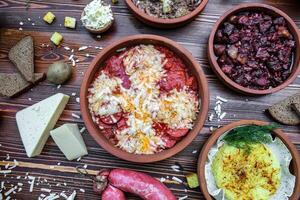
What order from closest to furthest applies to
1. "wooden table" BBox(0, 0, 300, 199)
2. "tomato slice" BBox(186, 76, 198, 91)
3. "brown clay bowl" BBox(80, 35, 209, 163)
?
"brown clay bowl" BBox(80, 35, 209, 163) < "tomato slice" BBox(186, 76, 198, 91) < "wooden table" BBox(0, 0, 300, 199)

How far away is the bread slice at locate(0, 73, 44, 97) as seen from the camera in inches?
105

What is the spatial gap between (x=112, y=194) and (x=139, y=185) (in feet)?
0.49

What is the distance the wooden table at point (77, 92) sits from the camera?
2.64 meters

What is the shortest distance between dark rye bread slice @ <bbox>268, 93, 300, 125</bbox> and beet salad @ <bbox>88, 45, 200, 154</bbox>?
43cm

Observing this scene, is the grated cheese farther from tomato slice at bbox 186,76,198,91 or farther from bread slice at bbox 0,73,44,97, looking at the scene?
tomato slice at bbox 186,76,198,91

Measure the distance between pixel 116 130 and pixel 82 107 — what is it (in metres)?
0.22

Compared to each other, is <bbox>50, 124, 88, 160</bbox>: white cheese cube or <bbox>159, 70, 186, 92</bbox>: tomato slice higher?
<bbox>159, 70, 186, 92</bbox>: tomato slice

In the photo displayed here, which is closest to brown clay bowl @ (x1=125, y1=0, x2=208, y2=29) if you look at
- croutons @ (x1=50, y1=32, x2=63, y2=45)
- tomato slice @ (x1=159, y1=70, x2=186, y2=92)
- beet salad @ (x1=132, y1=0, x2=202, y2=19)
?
beet salad @ (x1=132, y1=0, x2=202, y2=19)

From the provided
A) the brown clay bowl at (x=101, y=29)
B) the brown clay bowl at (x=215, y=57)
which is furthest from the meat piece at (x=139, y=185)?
the brown clay bowl at (x=101, y=29)

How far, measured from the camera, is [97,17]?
2.60 meters

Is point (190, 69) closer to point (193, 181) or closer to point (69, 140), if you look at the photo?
point (193, 181)

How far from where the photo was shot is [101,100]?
2508mm

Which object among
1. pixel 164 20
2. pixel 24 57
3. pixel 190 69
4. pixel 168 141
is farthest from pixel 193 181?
pixel 24 57

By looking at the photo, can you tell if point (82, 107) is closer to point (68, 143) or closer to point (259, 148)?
point (68, 143)
